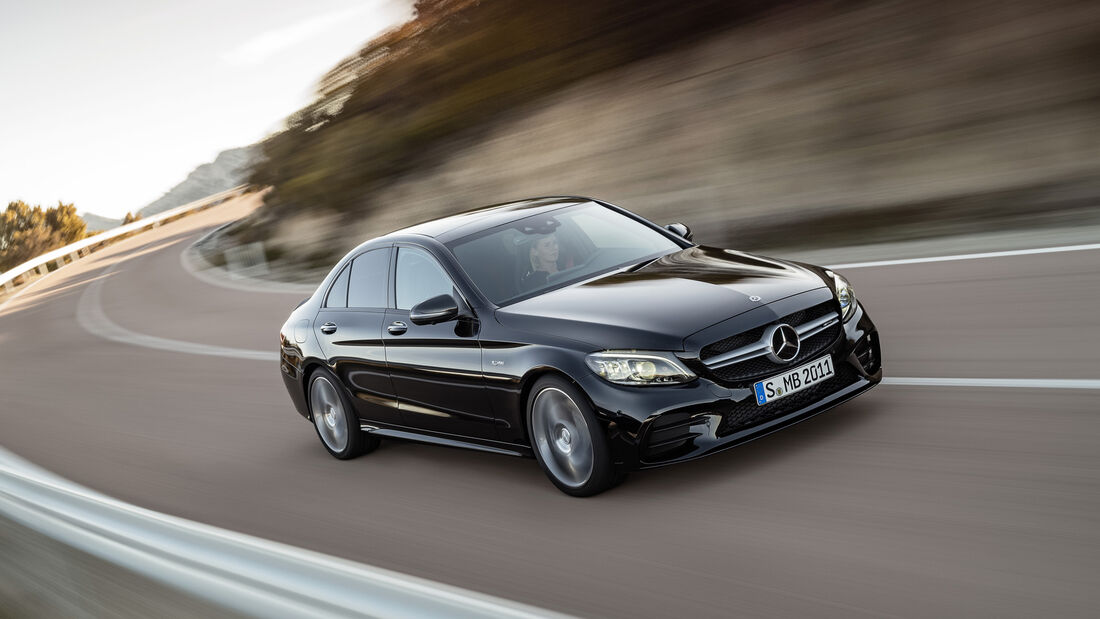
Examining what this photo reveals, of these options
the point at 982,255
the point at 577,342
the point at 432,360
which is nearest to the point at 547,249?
the point at 432,360

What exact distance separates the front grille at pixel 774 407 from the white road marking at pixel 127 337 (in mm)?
7788

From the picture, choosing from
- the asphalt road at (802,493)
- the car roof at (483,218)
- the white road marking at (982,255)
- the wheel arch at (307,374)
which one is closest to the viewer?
the asphalt road at (802,493)

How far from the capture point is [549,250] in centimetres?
658

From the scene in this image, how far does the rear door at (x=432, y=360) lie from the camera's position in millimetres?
6148

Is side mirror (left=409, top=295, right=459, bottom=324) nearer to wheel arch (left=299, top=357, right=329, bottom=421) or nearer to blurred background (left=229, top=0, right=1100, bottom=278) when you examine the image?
wheel arch (left=299, top=357, right=329, bottom=421)

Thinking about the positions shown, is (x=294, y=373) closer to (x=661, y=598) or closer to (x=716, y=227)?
(x=661, y=598)

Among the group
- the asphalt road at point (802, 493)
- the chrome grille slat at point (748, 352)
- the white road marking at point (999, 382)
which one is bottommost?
the white road marking at point (999, 382)

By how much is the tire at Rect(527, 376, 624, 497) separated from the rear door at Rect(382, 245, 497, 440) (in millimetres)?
422

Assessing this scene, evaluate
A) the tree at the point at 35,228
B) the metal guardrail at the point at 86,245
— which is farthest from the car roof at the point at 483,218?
the tree at the point at 35,228

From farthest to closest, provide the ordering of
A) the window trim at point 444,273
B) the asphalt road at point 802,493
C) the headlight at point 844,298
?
the window trim at point 444,273 < the headlight at point 844,298 < the asphalt road at point 802,493

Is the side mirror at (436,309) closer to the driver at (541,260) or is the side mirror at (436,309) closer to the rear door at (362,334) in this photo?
the driver at (541,260)

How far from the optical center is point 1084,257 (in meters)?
8.41

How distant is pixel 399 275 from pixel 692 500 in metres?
2.58

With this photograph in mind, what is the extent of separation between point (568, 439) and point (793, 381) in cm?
111
